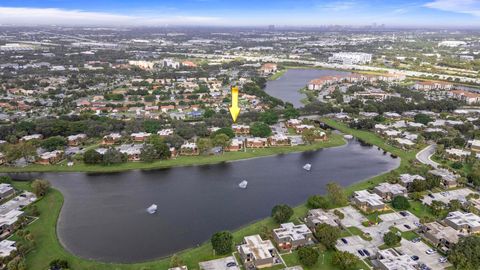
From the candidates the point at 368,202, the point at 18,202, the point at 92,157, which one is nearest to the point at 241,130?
the point at 92,157

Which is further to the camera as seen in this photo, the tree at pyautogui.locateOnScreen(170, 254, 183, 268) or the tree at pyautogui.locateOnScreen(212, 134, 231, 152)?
the tree at pyautogui.locateOnScreen(212, 134, 231, 152)

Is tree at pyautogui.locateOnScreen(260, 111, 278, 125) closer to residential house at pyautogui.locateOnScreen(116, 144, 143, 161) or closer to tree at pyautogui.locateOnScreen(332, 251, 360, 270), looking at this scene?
residential house at pyautogui.locateOnScreen(116, 144, 143, 161)

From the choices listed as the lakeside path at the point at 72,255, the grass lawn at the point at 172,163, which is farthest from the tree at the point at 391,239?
the grass lawn at the point at 172,163

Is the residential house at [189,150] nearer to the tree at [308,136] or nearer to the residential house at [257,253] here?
the tree at [308,136]

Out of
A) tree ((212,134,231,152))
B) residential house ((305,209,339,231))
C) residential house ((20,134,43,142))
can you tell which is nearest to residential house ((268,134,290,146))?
tree ((212,134,231,152))

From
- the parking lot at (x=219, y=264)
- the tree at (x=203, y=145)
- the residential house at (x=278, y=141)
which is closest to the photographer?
the parking lot at (x=219, y=264)

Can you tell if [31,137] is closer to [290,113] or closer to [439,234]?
[290,113]
